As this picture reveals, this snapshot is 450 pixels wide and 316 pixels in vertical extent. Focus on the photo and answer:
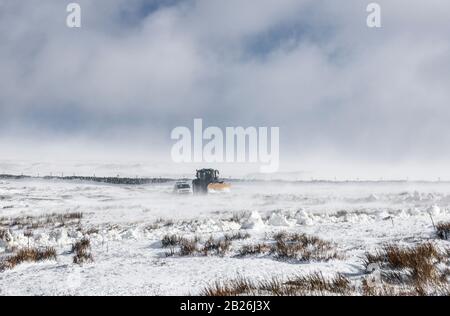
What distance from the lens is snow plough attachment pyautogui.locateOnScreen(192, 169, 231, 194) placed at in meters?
30.5

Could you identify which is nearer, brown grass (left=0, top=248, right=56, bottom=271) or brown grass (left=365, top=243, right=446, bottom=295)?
brown grass (left=365, top=243, right=446, bottom=295)

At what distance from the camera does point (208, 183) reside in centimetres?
3095

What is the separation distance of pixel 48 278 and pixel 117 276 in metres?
0.94

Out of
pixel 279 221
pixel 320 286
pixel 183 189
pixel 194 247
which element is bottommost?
pixel 183 189

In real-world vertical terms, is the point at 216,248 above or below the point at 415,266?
below

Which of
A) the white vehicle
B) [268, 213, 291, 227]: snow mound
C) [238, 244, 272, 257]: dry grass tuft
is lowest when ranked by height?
the white vehicle

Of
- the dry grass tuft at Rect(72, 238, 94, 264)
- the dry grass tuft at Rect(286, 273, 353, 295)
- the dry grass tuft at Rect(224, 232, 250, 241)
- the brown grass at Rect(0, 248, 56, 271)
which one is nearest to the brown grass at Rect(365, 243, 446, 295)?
the dry grass tuft at Rect(286, 273, 353, 295)

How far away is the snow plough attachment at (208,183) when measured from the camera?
100 feet

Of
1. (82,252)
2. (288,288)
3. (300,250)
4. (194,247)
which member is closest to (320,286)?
(288,288)

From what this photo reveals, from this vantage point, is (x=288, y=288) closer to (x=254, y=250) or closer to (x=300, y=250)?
(x=300, y=250)

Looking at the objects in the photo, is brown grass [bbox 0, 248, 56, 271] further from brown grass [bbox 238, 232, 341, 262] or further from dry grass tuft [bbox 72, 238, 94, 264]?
brown grass [bbox 238, 232, 341, 262]

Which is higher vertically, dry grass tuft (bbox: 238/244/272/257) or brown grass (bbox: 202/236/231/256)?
dry grass tuft (bbox: 238/244/272/257)

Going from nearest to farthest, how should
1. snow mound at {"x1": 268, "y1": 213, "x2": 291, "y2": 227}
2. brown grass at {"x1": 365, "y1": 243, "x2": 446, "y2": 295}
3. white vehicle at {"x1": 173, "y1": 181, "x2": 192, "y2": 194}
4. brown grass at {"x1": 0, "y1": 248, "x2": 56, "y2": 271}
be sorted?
brown grass at {"x1": 365, "y1": 243, "x2": 446, "y2": 295}
brown grass at {"x1": 0, "y1": 248, "x2": 56, "y2": 271}
snow mound at {"x1": 268, "y1": 213, "x2": 291, "y2": 227}
white vehicle at {"x1": 173, "y1": 181, "x2": 192, "y2": 194}
